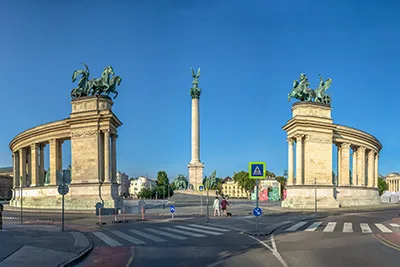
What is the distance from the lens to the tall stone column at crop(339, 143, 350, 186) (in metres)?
51.3

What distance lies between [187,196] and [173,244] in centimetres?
6653

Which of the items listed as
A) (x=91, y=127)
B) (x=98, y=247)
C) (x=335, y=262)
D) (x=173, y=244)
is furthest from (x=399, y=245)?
(x=91, y=127)

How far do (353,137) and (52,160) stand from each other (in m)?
37.4

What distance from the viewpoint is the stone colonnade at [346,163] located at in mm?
45000

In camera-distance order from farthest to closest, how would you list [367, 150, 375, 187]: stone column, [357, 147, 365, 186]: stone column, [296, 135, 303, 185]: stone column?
1. [367, 150, 375, 187]: stone column
2. [357, 147, 365, 186]: stone column
3. [296, 135, 303, 185]: stone column

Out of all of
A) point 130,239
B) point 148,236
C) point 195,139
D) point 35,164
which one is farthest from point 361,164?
point 130,239

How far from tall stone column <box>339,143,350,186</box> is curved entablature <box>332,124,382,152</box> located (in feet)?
3.02

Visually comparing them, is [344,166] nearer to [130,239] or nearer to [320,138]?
[320,138]

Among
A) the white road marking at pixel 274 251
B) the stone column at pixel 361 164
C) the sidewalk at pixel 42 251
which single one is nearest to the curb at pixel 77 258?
the sidewalk at pixel 42 251

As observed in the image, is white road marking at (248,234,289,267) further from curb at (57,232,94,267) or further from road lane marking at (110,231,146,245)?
curb at (57,232,94,267)

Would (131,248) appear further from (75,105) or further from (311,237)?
(75,105)

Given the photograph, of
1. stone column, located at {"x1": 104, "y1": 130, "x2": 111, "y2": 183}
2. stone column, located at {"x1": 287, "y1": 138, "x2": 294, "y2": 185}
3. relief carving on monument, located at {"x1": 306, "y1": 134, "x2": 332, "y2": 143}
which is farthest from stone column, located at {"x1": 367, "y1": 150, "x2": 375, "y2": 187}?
stone column, located at {"x1": 104, "y1": 130, "x2": 111, "y2": 183}

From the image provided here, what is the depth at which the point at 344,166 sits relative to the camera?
5241cm

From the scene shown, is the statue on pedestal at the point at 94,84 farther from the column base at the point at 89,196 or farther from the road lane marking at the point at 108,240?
the road lane marking at the point at 108,240
